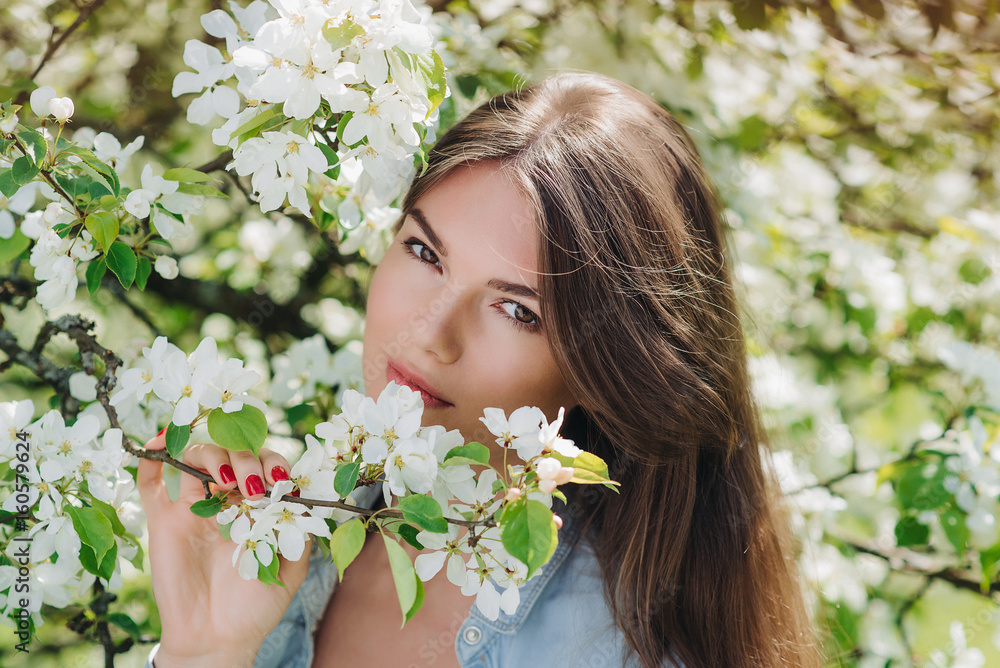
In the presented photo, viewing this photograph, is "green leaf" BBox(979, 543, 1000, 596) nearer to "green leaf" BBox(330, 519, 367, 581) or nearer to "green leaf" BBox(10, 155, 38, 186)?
"green leaf" BBox(330, 519, 367, 581)

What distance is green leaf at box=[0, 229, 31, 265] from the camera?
1.03 meters

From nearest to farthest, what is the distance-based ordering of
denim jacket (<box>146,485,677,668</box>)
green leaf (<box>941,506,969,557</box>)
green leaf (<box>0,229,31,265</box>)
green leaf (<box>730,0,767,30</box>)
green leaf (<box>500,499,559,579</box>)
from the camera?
green leaf (<box>500,499,559,579</box>)
green leaf (<box>0,229,31,265</box>)
denim jacket (<box>146,485,677,668</box>)
green leaf (<box>941,506,969,557</box>)
green leaf (<box>730,0,767,30</box>)

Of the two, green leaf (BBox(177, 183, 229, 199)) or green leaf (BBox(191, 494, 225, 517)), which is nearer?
green leaf (BBox(191, 494, 225, 517))

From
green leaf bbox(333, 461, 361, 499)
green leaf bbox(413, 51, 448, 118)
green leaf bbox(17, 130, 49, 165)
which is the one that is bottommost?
green leaf bbox(333, 461, 361, 499)

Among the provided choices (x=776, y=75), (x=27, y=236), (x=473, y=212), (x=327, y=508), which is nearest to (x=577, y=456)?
(x=327, y=508)

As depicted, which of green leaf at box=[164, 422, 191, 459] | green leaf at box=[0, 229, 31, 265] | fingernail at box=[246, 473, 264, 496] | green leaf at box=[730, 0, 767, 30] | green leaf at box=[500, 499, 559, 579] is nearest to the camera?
green leaf at box=[500, 499, 559, 579]

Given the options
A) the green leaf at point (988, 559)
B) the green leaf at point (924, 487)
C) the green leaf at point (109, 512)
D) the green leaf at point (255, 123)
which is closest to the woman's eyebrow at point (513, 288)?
the green leaf at point (255, 123)

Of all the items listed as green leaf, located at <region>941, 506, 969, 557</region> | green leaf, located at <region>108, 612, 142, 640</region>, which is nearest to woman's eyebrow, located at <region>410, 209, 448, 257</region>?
green leaf, located at <region>108, 612, 142, 640</region>

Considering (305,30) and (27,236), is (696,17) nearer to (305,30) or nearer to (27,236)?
(305,30)

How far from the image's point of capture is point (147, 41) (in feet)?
5.93

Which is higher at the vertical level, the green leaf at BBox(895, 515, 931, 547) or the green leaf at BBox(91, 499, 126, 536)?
the green leaf at BBox(91, 499, 126, 536)

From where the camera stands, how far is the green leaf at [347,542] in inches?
29.2

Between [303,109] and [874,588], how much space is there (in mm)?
1743

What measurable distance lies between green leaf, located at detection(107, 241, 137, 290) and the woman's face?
0.41m
